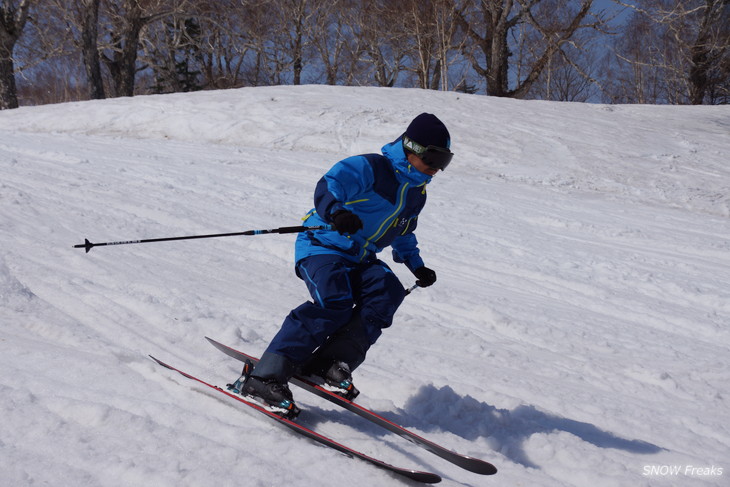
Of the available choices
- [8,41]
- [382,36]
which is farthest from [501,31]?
[8,41]

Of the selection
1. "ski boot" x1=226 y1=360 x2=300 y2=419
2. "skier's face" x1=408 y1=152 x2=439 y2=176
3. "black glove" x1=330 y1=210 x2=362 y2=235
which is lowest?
"ski boot" x1=226 y1=360 x2=300 y2=419

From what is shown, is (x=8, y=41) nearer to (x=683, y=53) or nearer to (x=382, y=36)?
(x=382, y=36)

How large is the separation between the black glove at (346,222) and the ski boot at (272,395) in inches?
31.0

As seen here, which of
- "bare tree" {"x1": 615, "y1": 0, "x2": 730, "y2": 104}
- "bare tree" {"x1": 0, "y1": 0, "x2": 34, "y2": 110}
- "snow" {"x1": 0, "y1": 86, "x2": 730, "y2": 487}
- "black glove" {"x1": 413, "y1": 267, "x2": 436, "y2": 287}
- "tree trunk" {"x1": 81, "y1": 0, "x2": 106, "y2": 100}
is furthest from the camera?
"bare tree" {"x1": 615, "y1": 0, "x2": 730, "y2": 104}

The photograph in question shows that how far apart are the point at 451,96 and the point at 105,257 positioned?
38.5 feet

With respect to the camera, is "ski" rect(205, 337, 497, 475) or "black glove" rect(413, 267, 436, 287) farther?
"black glove" rect(413, 267, 436, 287)

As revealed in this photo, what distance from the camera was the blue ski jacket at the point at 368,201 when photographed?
2.99m

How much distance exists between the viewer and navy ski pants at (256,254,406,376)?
3.04 meters

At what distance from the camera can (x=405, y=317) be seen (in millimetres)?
5207

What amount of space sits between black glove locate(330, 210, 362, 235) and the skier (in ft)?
0.07

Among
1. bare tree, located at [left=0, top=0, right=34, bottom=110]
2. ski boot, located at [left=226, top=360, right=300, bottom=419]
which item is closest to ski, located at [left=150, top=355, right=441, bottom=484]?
Answer: ski boot, located at [left=226, top=360, right=300, bottom=419]

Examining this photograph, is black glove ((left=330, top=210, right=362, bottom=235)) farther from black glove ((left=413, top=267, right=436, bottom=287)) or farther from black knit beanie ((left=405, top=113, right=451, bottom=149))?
black glove ((left=413, top=267, right=436, bottom=287))

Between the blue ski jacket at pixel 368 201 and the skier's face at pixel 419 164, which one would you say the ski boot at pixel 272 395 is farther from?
the skier's face at pixel 419 164

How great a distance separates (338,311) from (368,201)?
1.77ft
